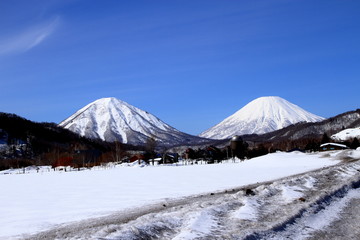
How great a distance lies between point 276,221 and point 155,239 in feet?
10.2

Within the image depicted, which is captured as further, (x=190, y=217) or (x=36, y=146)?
(x=36, y=146)

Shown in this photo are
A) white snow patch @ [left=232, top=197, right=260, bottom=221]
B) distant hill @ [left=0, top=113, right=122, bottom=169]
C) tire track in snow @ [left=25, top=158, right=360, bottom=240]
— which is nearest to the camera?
tire track in snow @ [left=25, top=158, right=360, bottom=240]

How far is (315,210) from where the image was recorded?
33.4ft

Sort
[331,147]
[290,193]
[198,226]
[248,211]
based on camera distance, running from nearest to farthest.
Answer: [198,226], [248,211], [290,193], [331,147]

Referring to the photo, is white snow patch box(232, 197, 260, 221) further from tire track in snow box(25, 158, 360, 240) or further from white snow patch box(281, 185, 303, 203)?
white snow patch box(281, 185, 303, 203)

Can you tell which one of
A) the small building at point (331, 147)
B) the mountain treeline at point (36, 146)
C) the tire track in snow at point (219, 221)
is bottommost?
the tire track in snow at point (219, 221)

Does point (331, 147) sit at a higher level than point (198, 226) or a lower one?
higher

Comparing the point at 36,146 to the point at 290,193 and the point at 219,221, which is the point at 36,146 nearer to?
the point at 290,193

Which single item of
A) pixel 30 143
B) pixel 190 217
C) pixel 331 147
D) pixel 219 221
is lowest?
pixel 219 221

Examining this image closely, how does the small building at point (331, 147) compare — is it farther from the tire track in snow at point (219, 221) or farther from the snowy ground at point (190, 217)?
the tire track in snow at point (219, 221)

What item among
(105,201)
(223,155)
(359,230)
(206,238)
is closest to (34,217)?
(105,201)

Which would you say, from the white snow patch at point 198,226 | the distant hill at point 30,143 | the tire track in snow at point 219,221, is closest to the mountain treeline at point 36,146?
the distant hill at point 30,143

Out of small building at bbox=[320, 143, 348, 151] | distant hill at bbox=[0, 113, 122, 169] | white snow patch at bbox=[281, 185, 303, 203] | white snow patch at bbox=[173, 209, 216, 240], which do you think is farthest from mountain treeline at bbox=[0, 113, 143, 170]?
white snow patch at bbox=[173, 209, 216, 240]

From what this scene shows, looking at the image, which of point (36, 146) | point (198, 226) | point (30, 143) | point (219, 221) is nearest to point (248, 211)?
point (219, 221)
